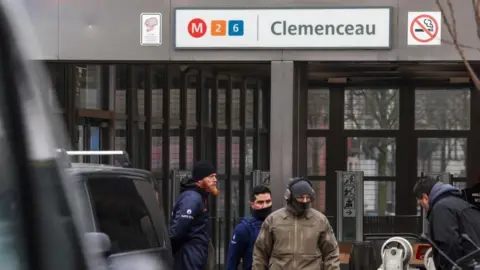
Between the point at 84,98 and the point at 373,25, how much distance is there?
5.10 metres

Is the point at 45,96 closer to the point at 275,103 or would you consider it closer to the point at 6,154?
the point at 6,154

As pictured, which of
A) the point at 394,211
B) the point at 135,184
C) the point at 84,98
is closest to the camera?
the point at 135,184

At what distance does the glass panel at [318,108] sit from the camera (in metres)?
19.8

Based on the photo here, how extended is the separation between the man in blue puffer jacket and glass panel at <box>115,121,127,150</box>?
6.77 m

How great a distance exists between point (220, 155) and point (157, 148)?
2437 millimetres

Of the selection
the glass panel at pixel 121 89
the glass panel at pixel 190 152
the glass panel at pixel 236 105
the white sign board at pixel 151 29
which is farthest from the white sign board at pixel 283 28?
the glass panel at pixel 236 105

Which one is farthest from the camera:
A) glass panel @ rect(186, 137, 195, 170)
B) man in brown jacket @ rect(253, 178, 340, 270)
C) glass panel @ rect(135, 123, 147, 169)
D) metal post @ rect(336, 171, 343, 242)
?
glass panel @ rect(186, 137, 195, 170)

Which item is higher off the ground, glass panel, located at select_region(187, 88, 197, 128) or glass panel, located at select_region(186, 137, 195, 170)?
glass panel, located at select_region(187, 88, 197, 128)

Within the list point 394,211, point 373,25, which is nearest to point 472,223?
point 373,25

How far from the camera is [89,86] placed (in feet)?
47.3

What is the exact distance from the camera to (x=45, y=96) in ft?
6.11

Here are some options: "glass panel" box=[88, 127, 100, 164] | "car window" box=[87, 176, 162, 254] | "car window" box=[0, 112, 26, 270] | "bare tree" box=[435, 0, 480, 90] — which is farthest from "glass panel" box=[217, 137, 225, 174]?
"car window" box=[0, 112, 26, 270]

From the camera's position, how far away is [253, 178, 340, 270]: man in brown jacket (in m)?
7.82

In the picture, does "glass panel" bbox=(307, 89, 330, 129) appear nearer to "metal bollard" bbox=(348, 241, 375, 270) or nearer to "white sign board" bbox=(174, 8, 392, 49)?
"metal bollard" bbox=(348, 241, 375, 270)
